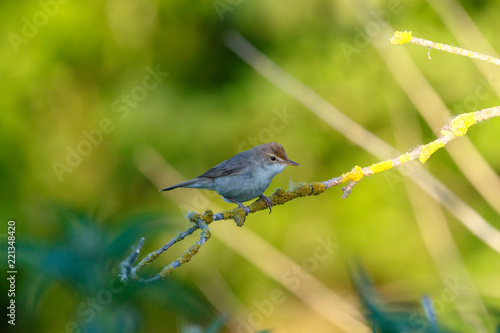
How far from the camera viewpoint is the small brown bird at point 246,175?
3.94 meters

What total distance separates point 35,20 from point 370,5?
5.22m

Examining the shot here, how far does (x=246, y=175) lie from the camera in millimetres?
4027

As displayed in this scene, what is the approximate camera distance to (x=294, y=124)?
8.09 m

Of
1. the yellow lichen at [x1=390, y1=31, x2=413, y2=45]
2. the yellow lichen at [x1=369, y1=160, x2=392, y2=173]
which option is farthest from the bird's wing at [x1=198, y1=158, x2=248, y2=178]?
the yellow lichen at [x1=390, y1=31, x2=413, y2=45]

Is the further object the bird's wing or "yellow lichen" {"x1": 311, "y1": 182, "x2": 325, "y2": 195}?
the bird's wing

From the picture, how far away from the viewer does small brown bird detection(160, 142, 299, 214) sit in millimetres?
3938

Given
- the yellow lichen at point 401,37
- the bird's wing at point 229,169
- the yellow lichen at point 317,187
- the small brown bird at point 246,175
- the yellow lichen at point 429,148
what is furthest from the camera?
the bird's wing at point 229,169

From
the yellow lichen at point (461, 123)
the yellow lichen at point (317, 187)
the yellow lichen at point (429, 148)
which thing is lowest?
the yellow lichen at point (317, 187)

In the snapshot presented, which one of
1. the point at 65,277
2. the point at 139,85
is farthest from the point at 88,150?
the point at 65,277

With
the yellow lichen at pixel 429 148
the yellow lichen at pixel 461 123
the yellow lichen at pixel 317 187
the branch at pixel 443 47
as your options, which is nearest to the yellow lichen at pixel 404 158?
A: the yellow lichen at pixel 429 148

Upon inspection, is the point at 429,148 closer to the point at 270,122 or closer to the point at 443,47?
the point at 443,47

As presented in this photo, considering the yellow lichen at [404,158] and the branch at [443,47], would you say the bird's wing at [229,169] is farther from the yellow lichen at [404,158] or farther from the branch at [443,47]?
the branch at [443,47]

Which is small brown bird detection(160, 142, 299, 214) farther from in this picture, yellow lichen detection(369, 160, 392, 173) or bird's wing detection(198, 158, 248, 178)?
yellow lichen detection(369, 160, 392, 173)

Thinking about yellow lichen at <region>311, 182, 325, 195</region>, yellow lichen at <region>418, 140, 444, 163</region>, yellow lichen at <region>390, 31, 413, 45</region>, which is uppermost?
yellow lichen at <region>390, 31, 413, 45</region>
